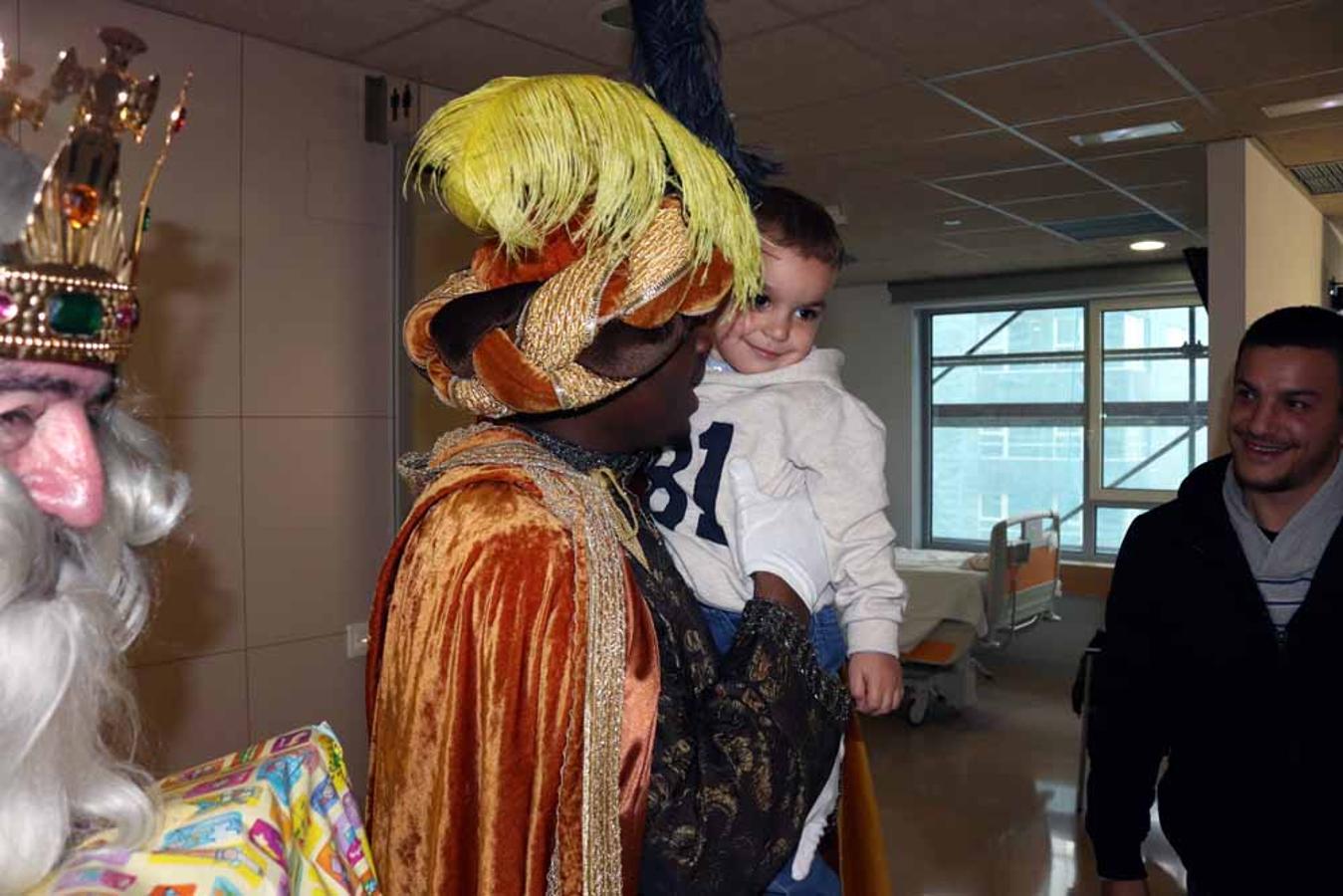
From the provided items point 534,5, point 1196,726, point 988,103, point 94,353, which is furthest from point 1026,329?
point 94,353

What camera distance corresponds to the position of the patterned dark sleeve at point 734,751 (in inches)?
37.9

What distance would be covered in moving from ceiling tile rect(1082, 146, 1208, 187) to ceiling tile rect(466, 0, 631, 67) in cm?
247

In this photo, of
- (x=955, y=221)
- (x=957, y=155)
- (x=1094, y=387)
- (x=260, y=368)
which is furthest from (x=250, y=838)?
(x=1094, y=387)

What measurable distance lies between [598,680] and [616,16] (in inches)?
94.7

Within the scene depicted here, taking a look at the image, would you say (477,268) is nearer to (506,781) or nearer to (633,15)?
(633,15)

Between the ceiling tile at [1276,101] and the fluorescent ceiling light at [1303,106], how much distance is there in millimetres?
31

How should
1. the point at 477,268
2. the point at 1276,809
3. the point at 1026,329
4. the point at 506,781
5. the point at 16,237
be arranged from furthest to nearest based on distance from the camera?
the point at 1026,329 → the point at 1276,809 → the point at 477,268 → the point at 506,781 → the point at 16,237

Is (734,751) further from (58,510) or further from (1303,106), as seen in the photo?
(1303,106)

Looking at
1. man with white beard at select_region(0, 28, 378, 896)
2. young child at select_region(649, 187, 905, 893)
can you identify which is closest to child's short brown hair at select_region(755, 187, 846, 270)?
young child at select_region(649, 187, 905, 893)

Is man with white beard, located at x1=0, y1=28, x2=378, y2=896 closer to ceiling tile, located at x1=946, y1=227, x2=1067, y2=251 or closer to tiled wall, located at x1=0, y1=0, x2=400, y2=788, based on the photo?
tiled wall, located at x1=0, y1=0, x2=400, y2=788

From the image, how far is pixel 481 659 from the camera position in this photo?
92cm

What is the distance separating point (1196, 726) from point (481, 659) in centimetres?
144

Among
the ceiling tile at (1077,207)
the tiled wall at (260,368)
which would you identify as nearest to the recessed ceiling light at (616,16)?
the tiled wall at (260,368)

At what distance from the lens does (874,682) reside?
1314mm
